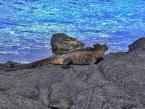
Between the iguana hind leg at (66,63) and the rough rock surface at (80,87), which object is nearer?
the rough rock surface at (80,87)

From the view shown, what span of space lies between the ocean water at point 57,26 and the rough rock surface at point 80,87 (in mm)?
6797

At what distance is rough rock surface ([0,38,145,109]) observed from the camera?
6180mm

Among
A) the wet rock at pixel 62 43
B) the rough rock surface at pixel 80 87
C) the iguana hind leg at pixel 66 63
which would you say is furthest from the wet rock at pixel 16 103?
the wet rock at pixel 62 43

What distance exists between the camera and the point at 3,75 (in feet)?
23.3

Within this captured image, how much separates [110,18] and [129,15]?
2848mm

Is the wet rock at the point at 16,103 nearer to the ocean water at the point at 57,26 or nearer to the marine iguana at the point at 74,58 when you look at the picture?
the marine iguana at the point at 74,58

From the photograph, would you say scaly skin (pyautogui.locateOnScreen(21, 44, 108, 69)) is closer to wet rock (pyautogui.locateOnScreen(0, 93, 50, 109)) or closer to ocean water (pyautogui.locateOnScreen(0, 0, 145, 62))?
wet rock (pyautogui.locateOnScreen(0, 93, 50, 109))

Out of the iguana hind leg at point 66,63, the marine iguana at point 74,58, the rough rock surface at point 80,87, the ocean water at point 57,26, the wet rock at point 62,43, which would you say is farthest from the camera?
the ocean water at point 57,26

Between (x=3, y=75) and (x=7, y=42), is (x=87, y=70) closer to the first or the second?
(x=3, y=75)

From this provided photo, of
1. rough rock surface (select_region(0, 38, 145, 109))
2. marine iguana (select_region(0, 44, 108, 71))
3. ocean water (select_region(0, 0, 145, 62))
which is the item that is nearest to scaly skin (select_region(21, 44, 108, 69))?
marine iguana (select_region(0, 44, 108, 71))

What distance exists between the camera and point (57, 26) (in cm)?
2416

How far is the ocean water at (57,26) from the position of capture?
17109 mm

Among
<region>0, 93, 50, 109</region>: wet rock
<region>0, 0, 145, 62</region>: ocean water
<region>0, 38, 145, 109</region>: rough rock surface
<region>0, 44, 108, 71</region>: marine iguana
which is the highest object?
<region>0, 93, 50, 109</region>: wet rock

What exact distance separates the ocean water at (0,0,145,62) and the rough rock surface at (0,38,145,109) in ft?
22.3
